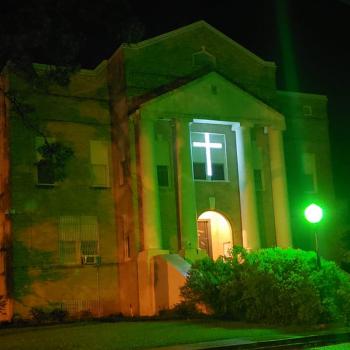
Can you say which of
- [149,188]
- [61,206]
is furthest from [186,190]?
[61,206]

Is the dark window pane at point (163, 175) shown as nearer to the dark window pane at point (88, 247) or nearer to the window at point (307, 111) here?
the dark window pane at point (88, 247)

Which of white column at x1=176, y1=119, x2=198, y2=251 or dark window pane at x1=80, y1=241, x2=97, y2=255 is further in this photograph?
dark window pane at x1=80, y1=241, x2=97, y2=255

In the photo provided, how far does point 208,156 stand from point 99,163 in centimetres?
462

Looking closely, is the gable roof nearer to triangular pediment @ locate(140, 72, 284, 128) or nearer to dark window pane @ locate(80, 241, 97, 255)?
triangular pediment @ locate(140, 72, 284, 128)

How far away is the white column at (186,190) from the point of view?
79.4 ft

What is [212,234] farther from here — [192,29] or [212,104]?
[192,29]

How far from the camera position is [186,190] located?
2448 centimetres

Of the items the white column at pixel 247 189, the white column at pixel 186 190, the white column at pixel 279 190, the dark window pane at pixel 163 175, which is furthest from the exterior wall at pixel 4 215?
the white column at pixel 279 190

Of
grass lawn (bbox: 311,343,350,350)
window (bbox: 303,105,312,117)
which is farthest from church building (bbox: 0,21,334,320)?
grass lawn (bbox: 311,343,350,350)

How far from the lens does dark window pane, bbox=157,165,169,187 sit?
25.5 meters

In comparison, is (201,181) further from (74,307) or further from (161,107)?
(74,307)

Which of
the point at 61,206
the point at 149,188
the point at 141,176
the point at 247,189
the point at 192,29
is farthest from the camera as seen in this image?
the point at 192,29

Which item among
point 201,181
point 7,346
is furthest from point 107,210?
point 7,346

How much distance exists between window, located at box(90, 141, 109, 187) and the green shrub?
26.2 feet
